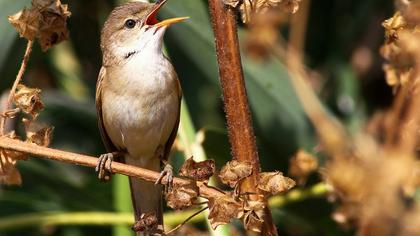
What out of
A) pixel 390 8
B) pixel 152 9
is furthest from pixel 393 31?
pixel 390 8

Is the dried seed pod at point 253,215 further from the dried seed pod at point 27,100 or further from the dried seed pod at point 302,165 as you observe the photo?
the dried seed pod at point 302,165

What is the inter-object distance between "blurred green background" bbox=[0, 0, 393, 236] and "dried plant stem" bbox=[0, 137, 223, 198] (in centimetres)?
118

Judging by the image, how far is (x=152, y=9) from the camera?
297cm

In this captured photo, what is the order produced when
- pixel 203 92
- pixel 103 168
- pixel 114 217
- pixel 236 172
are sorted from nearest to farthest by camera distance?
pixel 236 172, pixel 103 168, pixel 114 217, pixel 203 92

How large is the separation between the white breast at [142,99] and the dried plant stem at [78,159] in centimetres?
145

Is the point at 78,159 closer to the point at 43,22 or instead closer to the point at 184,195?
the point at 184,195

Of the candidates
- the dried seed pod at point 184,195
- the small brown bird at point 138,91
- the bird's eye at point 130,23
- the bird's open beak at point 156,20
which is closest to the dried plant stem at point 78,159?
the dried seed pod at point 184,195

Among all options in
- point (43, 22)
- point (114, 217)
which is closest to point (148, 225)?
point (43, 22)

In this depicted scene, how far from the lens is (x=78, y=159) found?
1.50m

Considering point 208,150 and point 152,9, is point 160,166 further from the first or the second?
point 152,9

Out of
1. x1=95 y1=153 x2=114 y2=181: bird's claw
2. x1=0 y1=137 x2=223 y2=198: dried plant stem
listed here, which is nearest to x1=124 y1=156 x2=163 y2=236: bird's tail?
x1=95 y1=153 x2=114 y2=181: bird's claw

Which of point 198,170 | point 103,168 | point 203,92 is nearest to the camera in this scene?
point 198,170

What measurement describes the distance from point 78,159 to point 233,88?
1.07 feet

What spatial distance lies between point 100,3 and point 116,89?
1.46 m
